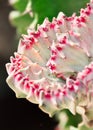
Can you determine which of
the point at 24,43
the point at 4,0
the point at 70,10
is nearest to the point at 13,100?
the point at 4,0

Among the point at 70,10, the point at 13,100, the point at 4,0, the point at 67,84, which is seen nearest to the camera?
the point at 67,84

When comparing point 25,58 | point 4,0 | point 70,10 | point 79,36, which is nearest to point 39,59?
point 25,58

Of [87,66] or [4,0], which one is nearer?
[87,66]

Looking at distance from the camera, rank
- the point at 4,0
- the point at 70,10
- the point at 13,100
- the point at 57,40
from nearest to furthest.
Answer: the point at 57,40, the point at 70,10, the point at 13,100, the point at 4,0

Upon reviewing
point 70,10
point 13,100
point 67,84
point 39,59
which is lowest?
point 67,84

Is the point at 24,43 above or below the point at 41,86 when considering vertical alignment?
above

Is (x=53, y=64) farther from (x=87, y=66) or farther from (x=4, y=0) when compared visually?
(x=4, y=0)
